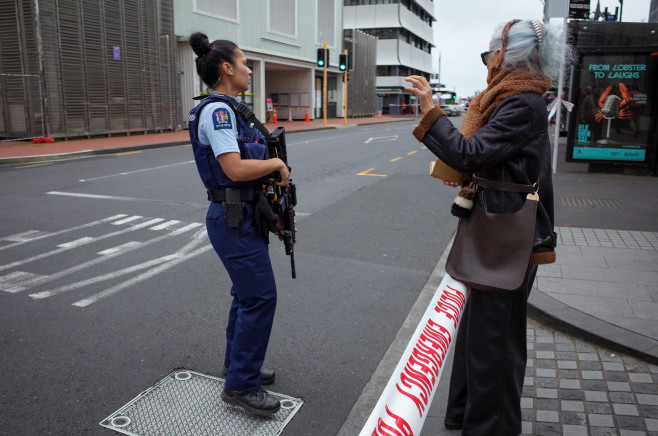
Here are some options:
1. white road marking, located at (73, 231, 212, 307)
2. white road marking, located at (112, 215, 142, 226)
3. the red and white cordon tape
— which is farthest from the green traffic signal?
the red and white cordon tape

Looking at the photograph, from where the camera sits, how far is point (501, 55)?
94.3 inches

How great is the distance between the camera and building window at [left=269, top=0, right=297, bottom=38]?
31.7 meters

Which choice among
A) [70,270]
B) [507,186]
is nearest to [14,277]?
[70,270]

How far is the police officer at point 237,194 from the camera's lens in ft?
8.92

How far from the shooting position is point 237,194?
2.81 metres

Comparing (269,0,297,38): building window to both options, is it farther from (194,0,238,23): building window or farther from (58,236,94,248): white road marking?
(58,236,94,248): white road marking

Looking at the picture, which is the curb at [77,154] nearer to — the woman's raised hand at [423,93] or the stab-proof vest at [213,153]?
the stab-proof vest at [213,153]

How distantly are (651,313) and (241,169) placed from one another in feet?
11.0

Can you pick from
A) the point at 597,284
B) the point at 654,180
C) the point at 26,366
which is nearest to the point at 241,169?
the point at 26,366

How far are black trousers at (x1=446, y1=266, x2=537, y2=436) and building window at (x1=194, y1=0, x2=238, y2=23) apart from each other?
1020 inches

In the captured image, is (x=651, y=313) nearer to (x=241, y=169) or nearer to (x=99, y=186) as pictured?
(x=241, y=169)

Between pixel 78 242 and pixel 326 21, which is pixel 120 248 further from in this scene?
pixel 326 21

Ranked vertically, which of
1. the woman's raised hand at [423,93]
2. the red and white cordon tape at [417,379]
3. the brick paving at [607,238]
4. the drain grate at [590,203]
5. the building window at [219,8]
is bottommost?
the brick paving at [607,238]

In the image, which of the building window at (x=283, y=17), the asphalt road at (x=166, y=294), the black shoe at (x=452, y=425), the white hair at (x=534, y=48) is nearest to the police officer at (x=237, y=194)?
the asphalt road at (x=166, y=294)
